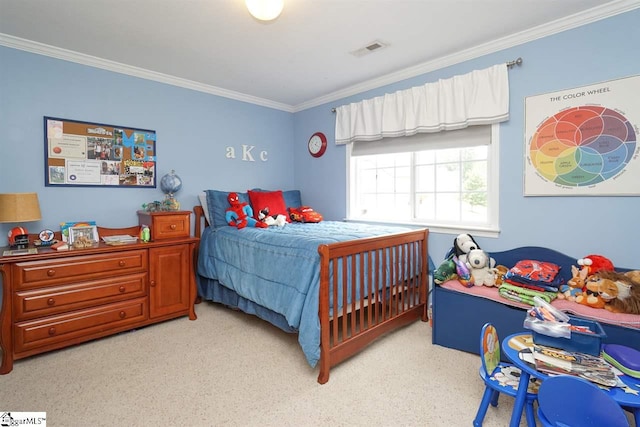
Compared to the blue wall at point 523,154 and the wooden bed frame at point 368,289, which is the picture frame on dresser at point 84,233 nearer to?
the wooden bed frame at point 368,289

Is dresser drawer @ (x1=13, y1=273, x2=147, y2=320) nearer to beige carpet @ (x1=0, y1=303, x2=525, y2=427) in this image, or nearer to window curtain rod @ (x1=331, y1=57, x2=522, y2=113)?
beige carpet @ (x1=0, y1=303, x2=525, y2=427)

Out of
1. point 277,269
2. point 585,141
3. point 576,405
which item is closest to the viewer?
point 576,405

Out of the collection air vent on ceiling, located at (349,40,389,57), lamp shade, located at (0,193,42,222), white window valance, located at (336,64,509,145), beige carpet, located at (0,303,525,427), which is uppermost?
air vent on ceiling, located at (349,40,389,57)

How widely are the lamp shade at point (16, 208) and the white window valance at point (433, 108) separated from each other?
2.88 m

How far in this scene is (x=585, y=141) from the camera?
2.17 meters

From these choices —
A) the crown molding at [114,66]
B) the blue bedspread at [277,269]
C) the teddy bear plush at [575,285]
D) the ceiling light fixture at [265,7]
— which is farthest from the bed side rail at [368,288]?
the crown molding at [114,66]

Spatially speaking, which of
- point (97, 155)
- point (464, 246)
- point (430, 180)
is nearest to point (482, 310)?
point (464, 246)

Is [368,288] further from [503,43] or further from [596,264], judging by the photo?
[503,43]

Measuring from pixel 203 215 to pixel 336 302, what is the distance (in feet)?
7.01

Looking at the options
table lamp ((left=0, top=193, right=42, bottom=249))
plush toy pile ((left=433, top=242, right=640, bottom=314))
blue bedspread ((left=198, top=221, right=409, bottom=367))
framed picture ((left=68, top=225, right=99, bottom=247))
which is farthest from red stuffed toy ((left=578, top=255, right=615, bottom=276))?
table lamp ((left=0, top=193, right=42, bottom=249))

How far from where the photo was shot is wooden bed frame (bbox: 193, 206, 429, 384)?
76.0 inches

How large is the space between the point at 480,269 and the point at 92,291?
119 inches

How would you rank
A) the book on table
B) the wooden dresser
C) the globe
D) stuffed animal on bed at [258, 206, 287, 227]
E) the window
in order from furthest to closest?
stuffed animal on bed at [258, 206, 287, 227], the globe, the window, the wooden dresser, the book on table

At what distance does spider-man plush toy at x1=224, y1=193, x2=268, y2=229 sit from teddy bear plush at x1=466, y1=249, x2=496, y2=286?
6.26 feet
